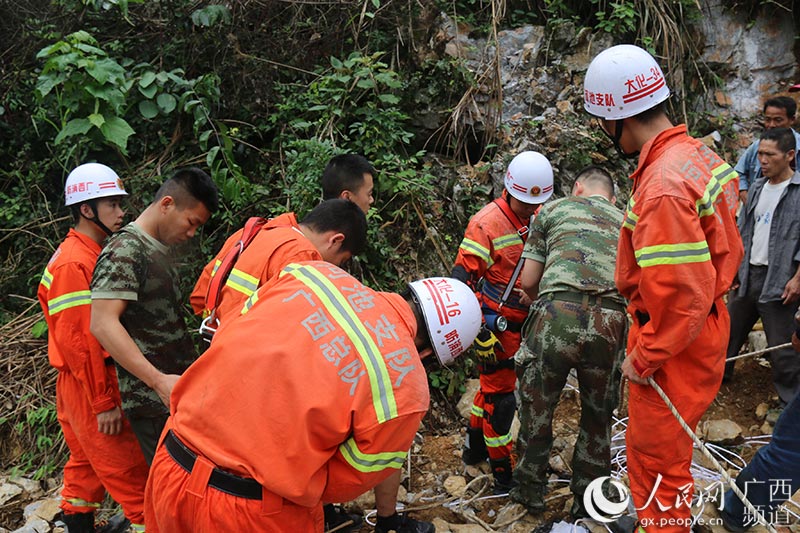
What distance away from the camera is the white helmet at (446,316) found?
6.92 ft

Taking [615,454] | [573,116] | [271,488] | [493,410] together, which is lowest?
[615,454]

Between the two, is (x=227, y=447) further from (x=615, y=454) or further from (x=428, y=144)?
(x=428, y=144)

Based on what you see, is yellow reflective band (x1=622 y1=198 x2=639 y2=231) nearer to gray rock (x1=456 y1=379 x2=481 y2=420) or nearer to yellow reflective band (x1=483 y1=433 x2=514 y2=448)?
yellow reflective band (x1=483 y1=433 x2=514 y2=448)

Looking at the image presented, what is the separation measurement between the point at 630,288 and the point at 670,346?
343 millimetres

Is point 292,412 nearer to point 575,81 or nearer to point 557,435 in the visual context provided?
point 557,435

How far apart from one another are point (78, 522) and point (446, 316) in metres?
2.83

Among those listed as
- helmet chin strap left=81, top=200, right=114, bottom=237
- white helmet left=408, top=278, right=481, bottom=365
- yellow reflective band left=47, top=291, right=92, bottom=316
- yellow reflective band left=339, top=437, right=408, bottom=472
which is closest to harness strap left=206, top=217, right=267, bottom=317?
yellow reflective band left=47, top=291, right=92, bottom=316

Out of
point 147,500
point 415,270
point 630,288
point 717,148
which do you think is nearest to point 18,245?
point 415,270

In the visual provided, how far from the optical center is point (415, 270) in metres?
5.41

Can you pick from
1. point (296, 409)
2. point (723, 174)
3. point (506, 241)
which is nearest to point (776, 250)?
point (506, 241)

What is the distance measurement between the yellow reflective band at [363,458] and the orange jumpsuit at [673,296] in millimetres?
1301

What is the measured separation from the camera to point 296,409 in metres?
1.64

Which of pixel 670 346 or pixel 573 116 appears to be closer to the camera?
pixel 670 346

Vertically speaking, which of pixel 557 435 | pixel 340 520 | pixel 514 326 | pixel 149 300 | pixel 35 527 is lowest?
pixel 557 435
